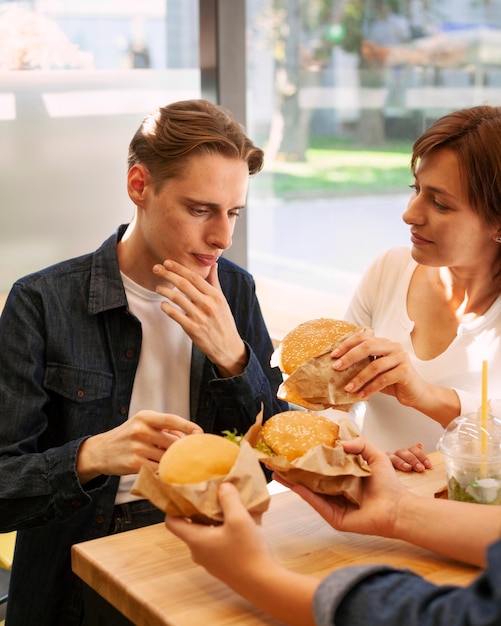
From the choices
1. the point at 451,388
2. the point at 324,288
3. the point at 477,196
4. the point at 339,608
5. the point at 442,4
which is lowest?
the point at 324,288

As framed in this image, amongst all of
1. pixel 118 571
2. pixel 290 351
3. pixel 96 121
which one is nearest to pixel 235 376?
pixel 290 351

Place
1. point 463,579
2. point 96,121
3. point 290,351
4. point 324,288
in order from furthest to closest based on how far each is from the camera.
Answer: point 324,288
point 96,121
point 290,351
point 463,579

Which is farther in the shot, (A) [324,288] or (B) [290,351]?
(A) [324,288]

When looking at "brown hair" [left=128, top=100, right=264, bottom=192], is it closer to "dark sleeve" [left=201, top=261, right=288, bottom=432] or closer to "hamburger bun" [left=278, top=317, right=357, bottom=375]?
"dark sleeve" [left=201, top=261, right=288, bottom=432]

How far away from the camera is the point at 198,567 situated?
1.28 metres

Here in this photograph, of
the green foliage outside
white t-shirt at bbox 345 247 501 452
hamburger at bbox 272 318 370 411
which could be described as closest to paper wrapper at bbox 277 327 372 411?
hamburger at bbox 272 318 370 411

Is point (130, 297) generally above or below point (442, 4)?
below

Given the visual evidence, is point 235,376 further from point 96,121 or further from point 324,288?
point 324,288

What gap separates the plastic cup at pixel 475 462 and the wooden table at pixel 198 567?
0.15 metres

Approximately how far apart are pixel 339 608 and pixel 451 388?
1.06 m

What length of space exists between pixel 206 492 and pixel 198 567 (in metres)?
0.18

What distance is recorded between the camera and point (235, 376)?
5.94 ft

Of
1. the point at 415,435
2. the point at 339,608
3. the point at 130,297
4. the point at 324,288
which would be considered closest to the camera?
the point at 339,608

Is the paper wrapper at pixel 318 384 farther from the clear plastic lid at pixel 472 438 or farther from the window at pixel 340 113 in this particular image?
the window at pixel 340 113
